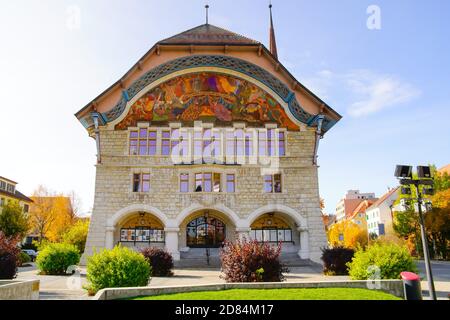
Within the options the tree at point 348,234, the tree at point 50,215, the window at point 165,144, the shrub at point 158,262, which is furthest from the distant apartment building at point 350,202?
the shrub at point 158,262

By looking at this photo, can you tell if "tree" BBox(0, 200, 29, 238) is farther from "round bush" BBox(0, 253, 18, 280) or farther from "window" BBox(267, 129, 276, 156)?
"window" BBox(267, 129, 276, 156)

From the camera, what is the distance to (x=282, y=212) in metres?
24.3

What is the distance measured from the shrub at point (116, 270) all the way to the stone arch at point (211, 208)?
500 inches

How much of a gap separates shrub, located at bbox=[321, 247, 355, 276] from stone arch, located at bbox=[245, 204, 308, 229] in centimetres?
642

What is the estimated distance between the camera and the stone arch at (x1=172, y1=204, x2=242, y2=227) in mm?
23750

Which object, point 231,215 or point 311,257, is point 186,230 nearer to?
point 231,215

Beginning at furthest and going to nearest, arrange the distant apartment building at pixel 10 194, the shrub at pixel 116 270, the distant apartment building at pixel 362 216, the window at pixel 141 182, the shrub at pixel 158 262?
the distant apartment building at pixel 362 216 < the distant apartment building at pixel 10 194 < the window at pixel 141 182 < the shrub at pixel 158 262 < the shrub at pixel 116 270

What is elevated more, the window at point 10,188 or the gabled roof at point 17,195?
the window at point 10,188

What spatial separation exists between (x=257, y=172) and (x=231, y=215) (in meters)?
3.46

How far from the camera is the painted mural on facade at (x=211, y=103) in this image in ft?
82.0

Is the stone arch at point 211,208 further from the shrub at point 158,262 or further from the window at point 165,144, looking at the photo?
the shrub at point 158,262

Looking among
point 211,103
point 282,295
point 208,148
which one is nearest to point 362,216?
point 208,148

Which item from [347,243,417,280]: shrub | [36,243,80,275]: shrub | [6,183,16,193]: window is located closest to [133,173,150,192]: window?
[36,243,80,275]: shrub

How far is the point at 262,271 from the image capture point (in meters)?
11.0
